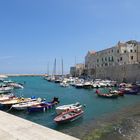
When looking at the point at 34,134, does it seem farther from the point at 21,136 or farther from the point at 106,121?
the point at 106,121

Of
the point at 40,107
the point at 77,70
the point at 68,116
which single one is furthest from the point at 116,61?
the point at 68,116

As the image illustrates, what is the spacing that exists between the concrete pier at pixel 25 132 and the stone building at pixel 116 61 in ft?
184

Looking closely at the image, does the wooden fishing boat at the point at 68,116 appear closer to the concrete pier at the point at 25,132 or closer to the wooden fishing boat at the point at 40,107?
the wooden fishing boat at the point at 40,107

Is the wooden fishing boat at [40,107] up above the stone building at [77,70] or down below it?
below

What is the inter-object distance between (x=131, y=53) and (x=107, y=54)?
10.8 m

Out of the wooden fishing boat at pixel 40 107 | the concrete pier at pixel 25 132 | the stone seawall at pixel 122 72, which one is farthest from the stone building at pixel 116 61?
the concrete pier at pixel 25 132

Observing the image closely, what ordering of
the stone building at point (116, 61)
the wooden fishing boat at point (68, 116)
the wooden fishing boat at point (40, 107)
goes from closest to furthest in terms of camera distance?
the wooden fishing boat at point (68, 116), the wooden fishing boat at point (40, 107), the stone building at point (116, 61)

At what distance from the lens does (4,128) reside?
966 centimetres

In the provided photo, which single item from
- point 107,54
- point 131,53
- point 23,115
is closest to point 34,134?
point 23,115

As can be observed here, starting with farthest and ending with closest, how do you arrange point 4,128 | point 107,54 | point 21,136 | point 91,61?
1. point 91,61
2. point 107,54
3. point 4,128
4. point 21,136

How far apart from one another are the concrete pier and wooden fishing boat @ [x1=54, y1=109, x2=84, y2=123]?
9456 millimetres

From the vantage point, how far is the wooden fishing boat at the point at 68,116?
65.2 ft

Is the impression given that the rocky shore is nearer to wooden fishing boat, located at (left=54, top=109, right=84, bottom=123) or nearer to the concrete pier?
wooden fishing boat, located at (left=54, top=109, right=84, bottom=123)

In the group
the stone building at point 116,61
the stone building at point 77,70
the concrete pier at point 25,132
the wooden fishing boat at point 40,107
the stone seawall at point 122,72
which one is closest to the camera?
the concrete pier at point 25,132
